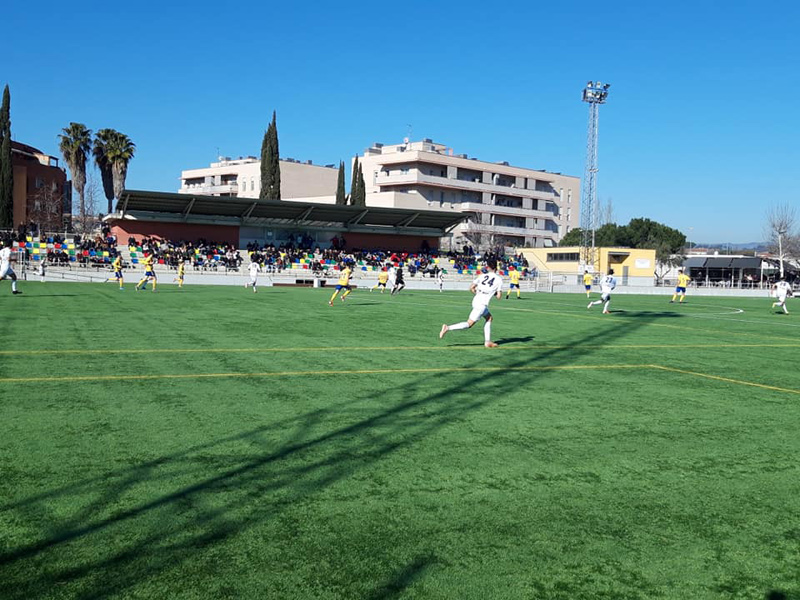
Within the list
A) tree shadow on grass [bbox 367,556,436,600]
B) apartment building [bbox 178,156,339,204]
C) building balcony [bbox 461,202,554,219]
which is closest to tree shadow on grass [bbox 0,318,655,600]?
tree shadow on grass [bbox 367,556,436,600]

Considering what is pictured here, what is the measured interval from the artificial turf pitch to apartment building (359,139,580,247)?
243ft

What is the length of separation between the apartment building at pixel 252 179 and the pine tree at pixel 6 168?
37.1m

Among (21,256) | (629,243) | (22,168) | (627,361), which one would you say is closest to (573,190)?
(629,243)

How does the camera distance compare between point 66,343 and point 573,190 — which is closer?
point 66,343

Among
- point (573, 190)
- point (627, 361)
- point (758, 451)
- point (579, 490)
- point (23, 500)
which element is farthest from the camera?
point (573, 190)

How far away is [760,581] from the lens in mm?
3926

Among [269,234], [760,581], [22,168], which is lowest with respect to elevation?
[760,581]

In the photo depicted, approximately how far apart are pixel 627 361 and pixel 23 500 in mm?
10855

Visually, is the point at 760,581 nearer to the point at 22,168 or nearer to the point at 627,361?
the point at 627,361

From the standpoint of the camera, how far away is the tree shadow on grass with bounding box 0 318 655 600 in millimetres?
3807

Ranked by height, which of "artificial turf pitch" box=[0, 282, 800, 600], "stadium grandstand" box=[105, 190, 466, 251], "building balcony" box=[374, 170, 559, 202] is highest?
"building balcony" box=[374, 170, 559, 202]

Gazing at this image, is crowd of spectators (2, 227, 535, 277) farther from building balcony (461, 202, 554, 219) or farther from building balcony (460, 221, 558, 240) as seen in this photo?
building balcony (461, 202, 554, 219)

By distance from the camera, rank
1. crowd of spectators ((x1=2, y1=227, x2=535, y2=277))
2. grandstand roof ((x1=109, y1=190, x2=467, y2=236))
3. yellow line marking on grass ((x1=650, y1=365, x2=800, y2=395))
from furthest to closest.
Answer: grandstand roof ((x1=109, y1=190, x2=467, y2=236)) → crowd of spectators ((x1=2, y1=227, x2=535, y2=277)) → yellow line marking on grass ((x1=650, y1=365, x2=800, y2=395))

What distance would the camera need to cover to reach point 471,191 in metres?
93.6
